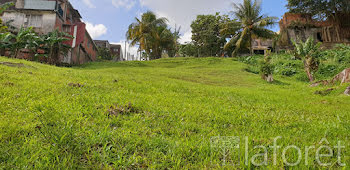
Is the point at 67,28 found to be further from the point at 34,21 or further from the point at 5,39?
the point at 5,39

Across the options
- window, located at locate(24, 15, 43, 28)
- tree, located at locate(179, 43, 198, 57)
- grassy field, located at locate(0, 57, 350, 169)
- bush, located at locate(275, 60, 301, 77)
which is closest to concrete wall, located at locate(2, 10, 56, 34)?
window, located at locate(24, 15, 43, 28)

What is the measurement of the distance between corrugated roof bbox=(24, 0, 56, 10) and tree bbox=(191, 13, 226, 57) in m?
25.6

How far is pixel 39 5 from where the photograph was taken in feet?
77.6

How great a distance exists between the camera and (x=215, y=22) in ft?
135

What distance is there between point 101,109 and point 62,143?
172 cm

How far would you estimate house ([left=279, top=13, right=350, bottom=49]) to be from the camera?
3503 centimetres

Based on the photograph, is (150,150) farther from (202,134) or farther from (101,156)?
(202,134)

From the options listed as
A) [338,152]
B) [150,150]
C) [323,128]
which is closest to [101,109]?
[150,150]

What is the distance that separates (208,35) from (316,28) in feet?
60.2

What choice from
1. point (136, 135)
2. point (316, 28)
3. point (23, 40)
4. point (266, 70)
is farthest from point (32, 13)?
point (316, 28)

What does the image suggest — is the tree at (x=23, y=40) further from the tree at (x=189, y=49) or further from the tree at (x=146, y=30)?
the tree at (x=189, y=49)

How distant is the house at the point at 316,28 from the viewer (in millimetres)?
35031

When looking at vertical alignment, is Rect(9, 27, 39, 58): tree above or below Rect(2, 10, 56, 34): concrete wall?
below

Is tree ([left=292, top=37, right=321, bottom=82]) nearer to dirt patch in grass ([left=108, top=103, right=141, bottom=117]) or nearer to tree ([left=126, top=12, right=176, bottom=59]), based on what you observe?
dirt patch in grass ([left=108, top=103, right=141, bottom=117])
